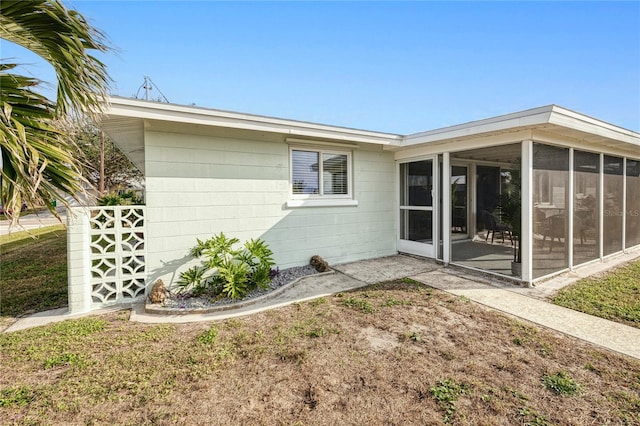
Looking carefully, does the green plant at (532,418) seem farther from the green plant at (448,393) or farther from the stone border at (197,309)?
the stone border at (197,309)

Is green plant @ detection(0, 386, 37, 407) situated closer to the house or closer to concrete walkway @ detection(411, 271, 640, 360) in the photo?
the house

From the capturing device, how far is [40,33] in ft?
6.79

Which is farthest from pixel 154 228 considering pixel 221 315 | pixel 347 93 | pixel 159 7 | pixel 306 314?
pixel 347 93

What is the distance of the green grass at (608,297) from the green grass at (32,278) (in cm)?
681

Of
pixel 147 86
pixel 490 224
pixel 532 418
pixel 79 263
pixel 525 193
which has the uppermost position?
pixel 147 86

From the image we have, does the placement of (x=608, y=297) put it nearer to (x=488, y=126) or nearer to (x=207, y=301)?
(x=488, y=126)

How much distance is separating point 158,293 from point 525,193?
623 centimetres

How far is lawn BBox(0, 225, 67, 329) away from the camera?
4.62 meters

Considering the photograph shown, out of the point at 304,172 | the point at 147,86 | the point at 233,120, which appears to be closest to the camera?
the point at 233,120

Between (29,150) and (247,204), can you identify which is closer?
(29,150)

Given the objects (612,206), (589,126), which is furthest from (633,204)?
(589,126)

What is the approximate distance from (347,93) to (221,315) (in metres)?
9.43

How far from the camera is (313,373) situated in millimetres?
2777

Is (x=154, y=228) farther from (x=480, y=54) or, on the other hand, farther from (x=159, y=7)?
(x=480, y=54)
